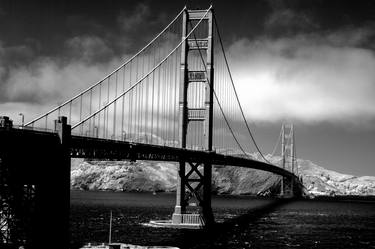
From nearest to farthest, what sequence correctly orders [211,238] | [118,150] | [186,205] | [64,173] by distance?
[64,173] → [118,150] → [211,238] → [186,205]

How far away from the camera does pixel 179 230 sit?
71.9 m

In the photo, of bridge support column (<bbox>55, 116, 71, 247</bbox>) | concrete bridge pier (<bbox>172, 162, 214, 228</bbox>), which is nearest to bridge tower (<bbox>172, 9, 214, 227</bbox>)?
concrete bridge pier (<bbox>172, 162, 214, 228</bbox>)

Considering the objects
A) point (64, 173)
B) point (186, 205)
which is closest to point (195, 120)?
point (186, 205)

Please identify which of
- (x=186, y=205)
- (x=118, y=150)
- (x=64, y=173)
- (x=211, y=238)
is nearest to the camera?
(x=64, y=173)

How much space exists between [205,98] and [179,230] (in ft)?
63.6

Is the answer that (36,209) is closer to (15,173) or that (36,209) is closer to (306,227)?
(15,173)

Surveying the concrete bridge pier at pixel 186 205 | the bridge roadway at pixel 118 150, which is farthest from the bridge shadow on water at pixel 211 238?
the bridge roadway at pixel 118 150

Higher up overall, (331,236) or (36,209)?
(36,209)

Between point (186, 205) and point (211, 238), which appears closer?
point (211, 238)

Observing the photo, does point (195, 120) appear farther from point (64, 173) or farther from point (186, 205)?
point (64, 173)

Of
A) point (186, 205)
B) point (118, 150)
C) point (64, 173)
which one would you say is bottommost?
point (186, 205)

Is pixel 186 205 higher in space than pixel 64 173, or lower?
lower

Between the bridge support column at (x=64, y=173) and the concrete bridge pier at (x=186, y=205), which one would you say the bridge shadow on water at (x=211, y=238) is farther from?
the bridge support column at (x=64, y=173)

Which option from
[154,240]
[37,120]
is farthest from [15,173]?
[154,240]
